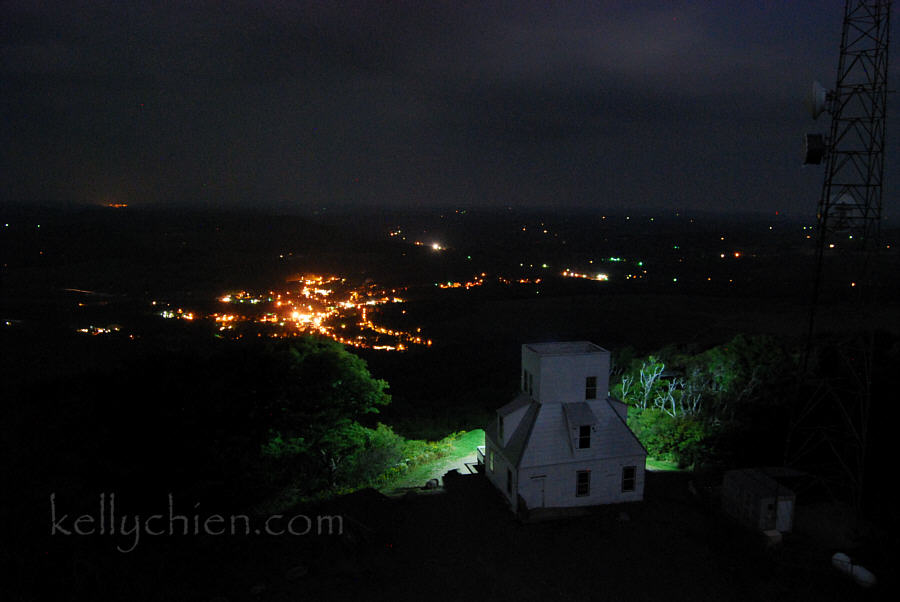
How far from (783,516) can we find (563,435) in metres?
6.98

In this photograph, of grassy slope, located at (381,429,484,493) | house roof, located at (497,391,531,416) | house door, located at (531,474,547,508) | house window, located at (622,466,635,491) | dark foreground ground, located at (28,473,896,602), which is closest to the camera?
dark foreground ground, located at (28,473,896,602)

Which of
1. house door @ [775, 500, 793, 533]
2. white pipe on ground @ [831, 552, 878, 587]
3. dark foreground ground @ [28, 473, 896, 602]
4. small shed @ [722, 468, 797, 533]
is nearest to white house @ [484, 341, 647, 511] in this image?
dark foreground ground @ [28, 473, 896, 602]

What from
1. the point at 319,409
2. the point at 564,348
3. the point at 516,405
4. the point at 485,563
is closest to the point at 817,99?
the point at 564,348

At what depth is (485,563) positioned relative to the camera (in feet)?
51.7

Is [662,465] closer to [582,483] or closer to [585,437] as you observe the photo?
[582,483]

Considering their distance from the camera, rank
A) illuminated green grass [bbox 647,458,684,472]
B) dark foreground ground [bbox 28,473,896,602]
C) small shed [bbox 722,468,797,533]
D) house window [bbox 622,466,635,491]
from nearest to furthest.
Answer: dark foreground ground [bbox 28,473,896,602] < small shed [bbox 722,468,797,533] < house window [bbox 622,466,635,491] < illuminated green grass [bbox 647,458,684,472]

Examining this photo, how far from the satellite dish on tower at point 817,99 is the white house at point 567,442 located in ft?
32.2

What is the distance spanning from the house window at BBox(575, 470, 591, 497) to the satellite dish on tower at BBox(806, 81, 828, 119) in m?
13.3

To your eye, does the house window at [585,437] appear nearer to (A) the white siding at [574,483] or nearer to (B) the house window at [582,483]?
(A) the white siding at [574,483]

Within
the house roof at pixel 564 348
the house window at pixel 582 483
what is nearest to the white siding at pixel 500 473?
the house window at pixel 582 483

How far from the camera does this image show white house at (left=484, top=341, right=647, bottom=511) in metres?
18.7

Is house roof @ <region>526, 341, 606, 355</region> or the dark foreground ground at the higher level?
house roof @ <region>526, 341, 606, 355</region>

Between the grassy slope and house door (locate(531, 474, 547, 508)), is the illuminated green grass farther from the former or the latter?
the grassy slope

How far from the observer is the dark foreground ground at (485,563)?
46.3ft
